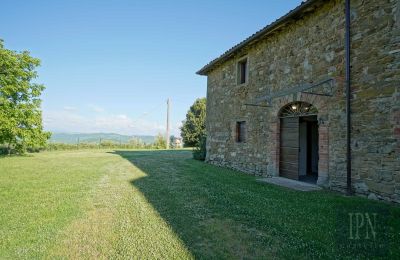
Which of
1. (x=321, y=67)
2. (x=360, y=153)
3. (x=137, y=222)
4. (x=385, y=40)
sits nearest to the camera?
(x=137, y=222)

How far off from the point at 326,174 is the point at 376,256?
3834 mm

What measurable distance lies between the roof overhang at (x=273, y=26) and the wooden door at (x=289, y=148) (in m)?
2.99

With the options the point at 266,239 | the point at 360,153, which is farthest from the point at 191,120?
the point at 266,239

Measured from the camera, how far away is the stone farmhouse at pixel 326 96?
520cm

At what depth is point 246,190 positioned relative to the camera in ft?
20.6

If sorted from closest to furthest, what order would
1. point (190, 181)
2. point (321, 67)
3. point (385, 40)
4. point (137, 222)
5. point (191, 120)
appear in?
point (137, 222), point (385, 40), point (321, 67), point (190, 181), point (191, 120)

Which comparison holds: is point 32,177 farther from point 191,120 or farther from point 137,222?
point 191,120

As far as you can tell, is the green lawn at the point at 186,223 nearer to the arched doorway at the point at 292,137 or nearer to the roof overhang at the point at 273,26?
the arched doorway at the point at 292,137

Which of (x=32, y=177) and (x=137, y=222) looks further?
(x=32, y=177)
